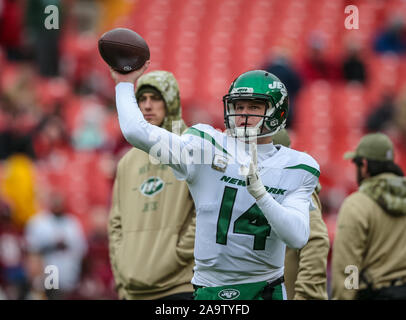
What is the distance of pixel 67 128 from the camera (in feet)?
37.7

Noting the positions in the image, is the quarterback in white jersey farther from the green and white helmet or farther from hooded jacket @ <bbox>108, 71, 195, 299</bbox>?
hooded jacket @ <bbox>108, 71, 195, 299</bbox>

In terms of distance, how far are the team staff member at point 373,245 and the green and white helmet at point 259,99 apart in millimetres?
1535

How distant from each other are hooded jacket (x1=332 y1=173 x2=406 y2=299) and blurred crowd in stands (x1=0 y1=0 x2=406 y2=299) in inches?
125

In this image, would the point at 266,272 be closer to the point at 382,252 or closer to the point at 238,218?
the point at 238,218

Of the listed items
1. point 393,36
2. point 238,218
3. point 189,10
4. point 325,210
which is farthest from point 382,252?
point 189,10

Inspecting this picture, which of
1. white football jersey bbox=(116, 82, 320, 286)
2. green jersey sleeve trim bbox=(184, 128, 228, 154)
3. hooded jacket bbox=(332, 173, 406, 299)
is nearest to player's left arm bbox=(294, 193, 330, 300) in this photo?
hooded jacket bbox=(332, 173, 406, 299)

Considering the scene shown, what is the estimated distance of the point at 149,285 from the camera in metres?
5.16

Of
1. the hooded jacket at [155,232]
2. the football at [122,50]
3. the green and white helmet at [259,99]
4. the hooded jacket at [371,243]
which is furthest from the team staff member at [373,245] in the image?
the football at [122,50]

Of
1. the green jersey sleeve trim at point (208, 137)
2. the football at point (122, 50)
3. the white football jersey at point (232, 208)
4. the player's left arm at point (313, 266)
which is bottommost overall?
the player's left arm at point (313, 266)

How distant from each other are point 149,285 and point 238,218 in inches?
54.7

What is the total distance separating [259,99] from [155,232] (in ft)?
4.82

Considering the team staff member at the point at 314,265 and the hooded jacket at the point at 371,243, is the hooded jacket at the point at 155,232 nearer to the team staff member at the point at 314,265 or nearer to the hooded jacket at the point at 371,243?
the team staff member at the point at 314,265

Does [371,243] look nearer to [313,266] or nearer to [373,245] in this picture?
[373,245]

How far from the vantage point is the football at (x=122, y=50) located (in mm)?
3859
